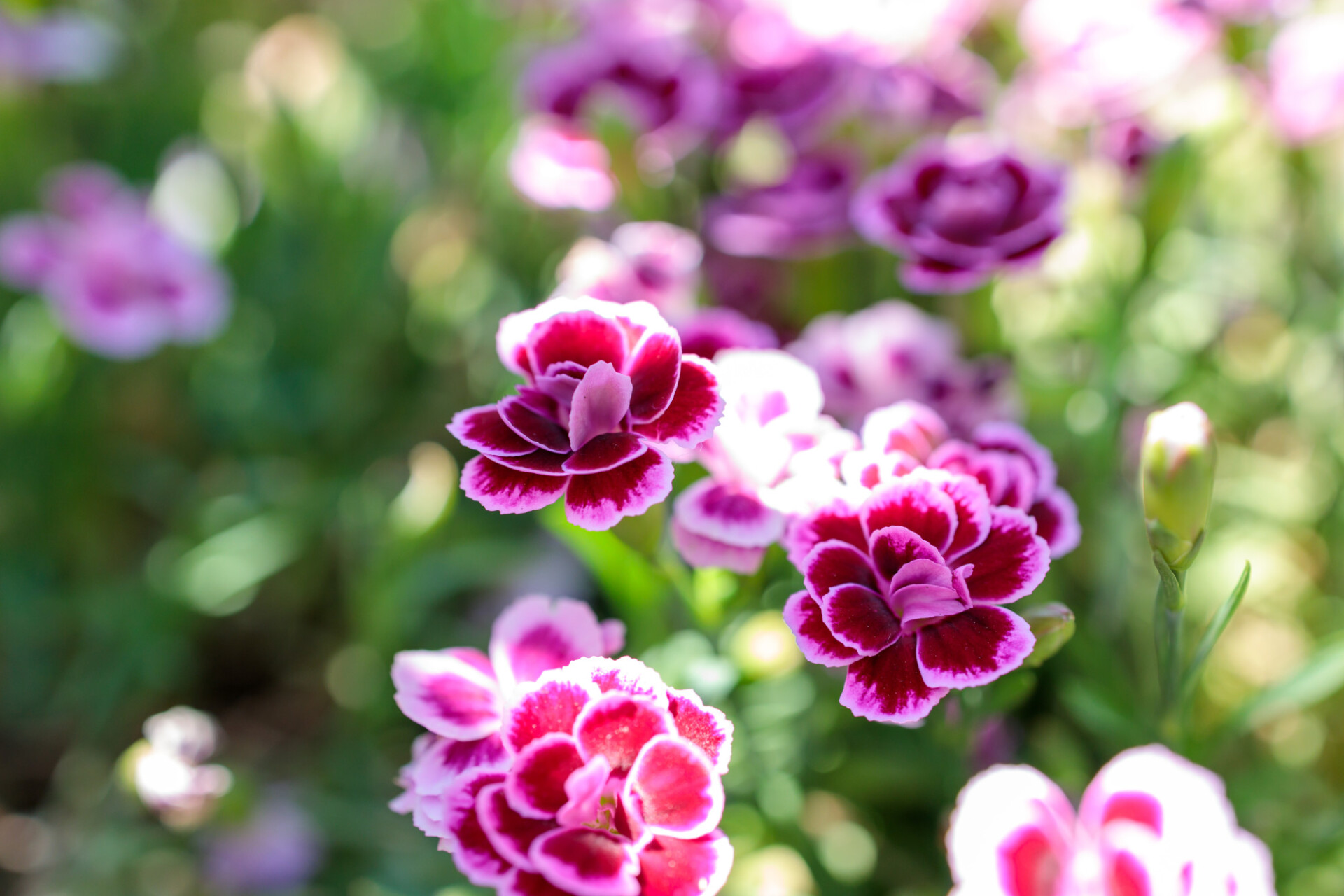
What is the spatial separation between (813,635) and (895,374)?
13.9 inches

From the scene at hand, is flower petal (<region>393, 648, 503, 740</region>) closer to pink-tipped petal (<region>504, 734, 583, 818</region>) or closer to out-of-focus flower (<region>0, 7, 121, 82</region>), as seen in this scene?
pink-tipped petal (<region>504, 734, 583, 818</region>)

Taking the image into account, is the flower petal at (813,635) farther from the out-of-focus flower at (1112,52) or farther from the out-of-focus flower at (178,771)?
the out-of-focus flower at (1112,52)

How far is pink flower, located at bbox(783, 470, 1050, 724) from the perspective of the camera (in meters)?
0.56

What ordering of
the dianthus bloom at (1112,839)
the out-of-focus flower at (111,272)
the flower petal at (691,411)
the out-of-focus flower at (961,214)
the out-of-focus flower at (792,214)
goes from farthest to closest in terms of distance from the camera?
the out-of-focus flower at (111,272)
the out-of-focus flower at (792,214)
the out-of-focus flower at (961,214)
the flower petal at (691,411)
the dianthus bloom at (1112,839)

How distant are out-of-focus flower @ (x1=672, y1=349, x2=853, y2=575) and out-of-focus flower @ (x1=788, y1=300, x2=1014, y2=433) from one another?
18cm

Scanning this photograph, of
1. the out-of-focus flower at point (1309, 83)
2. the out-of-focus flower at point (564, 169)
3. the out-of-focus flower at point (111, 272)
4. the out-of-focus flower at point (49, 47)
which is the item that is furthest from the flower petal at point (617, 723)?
the out-of-focus flower at point (49, 47)

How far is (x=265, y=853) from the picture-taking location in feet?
3.38

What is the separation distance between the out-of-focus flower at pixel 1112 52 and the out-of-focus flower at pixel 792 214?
240 mm

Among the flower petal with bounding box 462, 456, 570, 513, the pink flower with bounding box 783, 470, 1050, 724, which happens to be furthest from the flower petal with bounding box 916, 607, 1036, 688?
the flower petal with bounding box 462, 456, 570, 513

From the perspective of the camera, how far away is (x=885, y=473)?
2.02ft

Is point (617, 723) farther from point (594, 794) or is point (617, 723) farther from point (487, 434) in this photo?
point (487, 434)

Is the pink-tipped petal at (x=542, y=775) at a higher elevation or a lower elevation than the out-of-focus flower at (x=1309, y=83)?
lower

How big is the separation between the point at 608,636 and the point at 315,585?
83 centimetres

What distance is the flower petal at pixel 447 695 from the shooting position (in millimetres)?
591
